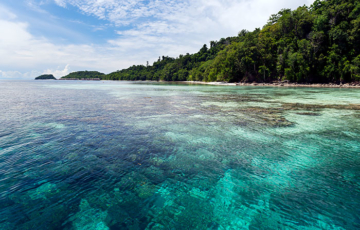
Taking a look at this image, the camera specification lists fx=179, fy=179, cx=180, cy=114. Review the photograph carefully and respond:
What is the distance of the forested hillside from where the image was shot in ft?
197

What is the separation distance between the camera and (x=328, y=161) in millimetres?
6992

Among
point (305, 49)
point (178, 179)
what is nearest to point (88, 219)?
point (178, 179)

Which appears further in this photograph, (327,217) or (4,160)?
(4,160)

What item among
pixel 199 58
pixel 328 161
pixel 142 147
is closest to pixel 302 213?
pixel 328 161

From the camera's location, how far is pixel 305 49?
6506cm

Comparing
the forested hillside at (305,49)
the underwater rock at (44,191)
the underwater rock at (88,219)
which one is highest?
the forested hillside at (305,49)

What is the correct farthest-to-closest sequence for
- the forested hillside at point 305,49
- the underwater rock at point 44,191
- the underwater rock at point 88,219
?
the forested hillside at point 305,49 < the underwater rock at point 44,191 < the underwater rock at point 88,219

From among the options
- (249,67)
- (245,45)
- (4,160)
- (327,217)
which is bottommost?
(327,217)

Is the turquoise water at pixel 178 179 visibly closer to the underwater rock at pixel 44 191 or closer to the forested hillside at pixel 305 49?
the underwater rock at pixel 44 191

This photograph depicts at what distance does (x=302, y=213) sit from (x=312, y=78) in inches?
3198

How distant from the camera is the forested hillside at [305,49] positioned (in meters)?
59.9

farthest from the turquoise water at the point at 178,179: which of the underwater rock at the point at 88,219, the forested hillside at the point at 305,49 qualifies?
the forested hillside at the point at 305,49

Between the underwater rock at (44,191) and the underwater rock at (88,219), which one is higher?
the underwater rock at (44,191)

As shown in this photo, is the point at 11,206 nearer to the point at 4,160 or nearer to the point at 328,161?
the point at 4,160
